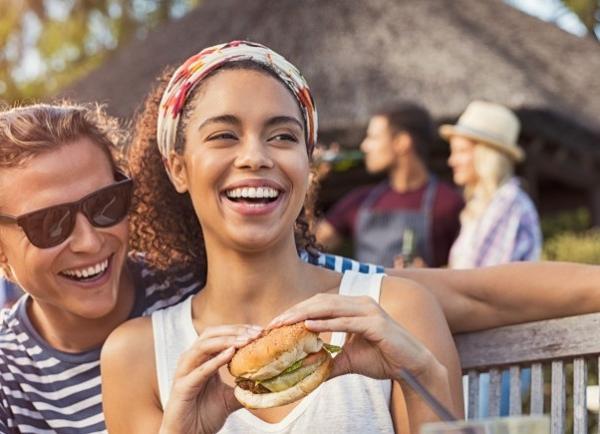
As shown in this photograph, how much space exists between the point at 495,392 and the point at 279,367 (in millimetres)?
904

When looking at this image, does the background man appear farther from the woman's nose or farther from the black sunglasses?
the woman's nose

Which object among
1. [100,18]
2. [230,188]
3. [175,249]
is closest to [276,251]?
[230,188]

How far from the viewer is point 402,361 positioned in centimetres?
226

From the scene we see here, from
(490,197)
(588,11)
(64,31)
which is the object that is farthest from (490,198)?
(64,31)

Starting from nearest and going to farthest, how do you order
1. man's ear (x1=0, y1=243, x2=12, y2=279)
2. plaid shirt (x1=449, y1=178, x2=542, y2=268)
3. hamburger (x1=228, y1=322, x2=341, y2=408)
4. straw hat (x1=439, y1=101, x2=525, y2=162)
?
1. hamburger (x1=228, y1=322, x2=341, y2=408)
2. man's ear (x1=0, y1=243, x2=12, y2=279)
3. plaid shirt (x1=449, y1=178, x2=542, y2=268)
4. straw hat (x1=439, y1=101, x2=525, y2=162)

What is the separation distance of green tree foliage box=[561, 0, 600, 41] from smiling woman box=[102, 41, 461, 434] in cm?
2197

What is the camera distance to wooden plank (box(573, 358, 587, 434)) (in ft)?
8.77

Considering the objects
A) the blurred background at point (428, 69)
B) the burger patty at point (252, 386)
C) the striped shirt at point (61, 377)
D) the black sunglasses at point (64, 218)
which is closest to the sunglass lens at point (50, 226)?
the black sunglasses at point (64, 218)

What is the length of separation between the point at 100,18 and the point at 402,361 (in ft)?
98.9

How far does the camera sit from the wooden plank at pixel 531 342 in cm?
271

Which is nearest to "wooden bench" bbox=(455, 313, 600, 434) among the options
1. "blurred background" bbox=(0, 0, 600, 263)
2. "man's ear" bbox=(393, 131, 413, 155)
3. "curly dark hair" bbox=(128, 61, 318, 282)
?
"curly dark hair" bbox=(128, 61, 318, 282)

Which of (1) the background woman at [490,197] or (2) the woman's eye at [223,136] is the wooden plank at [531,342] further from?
(1) the background woman at [490,197]

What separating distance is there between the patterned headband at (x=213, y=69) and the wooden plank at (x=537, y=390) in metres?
0.73

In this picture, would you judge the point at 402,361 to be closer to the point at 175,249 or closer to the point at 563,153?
the point at 175,249
